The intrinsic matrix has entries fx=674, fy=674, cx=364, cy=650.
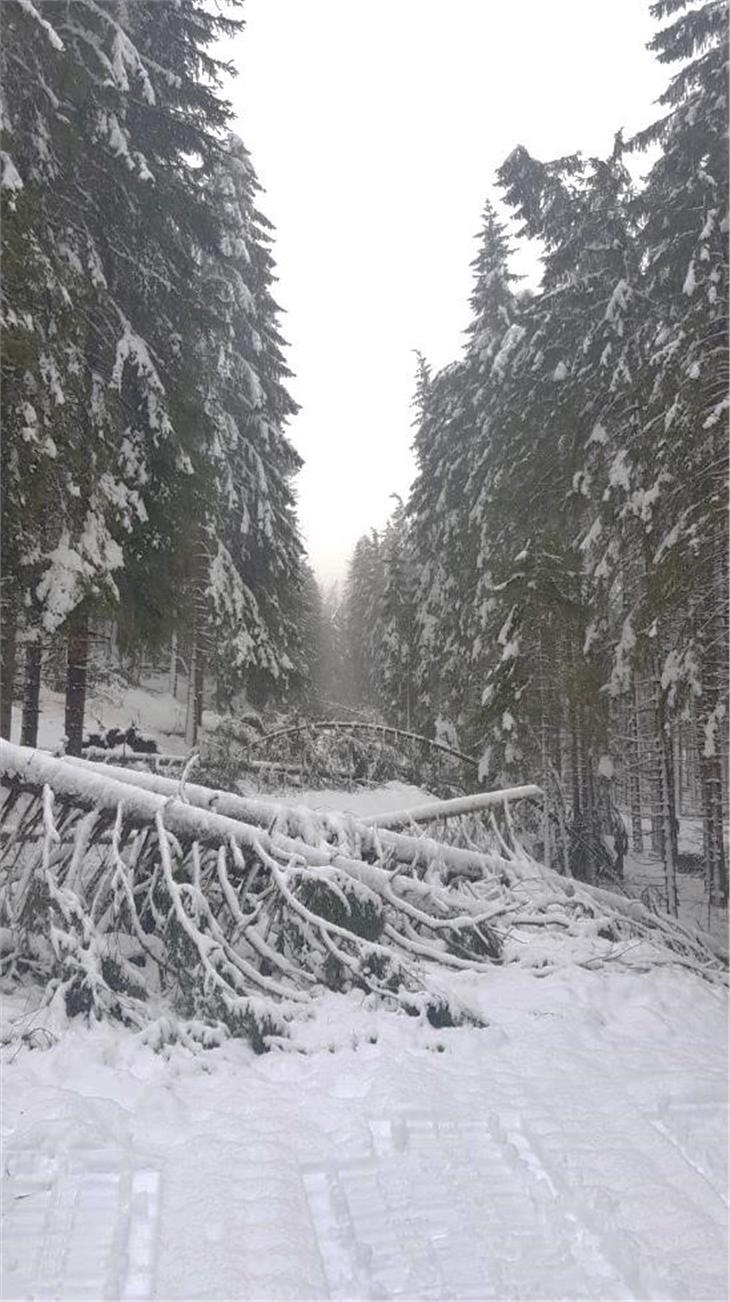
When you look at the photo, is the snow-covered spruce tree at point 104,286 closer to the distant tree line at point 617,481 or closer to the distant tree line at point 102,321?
the distant tree line at point 102,321

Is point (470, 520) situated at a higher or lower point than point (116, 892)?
higher

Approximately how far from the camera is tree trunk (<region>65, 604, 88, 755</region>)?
9.67 meters

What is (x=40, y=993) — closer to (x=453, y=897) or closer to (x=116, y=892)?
(x=116, y=892)

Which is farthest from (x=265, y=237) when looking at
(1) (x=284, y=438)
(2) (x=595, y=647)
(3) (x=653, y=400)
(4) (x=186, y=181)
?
(2) (x=595, y=647)

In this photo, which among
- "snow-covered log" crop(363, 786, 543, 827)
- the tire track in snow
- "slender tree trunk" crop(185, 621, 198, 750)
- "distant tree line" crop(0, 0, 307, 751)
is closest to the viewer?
the tire track in snow

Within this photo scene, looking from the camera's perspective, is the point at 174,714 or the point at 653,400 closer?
the point at 653,400

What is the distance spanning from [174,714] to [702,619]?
17.6m

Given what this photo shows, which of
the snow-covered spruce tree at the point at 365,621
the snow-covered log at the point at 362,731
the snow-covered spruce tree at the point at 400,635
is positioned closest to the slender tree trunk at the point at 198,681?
the snow-covered log at the point at 362,731

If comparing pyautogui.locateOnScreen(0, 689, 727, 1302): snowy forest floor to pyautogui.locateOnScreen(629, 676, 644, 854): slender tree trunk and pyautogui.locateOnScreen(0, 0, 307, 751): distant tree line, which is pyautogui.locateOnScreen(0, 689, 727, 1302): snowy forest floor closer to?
pyautogui.locateOnScreen(0, 0, 307, 751): distant tree line

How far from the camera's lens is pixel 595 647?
12.7m

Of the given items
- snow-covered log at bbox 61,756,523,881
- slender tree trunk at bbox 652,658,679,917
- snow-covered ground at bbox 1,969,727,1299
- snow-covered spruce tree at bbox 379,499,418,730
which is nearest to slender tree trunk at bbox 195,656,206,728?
snow-covered spruce tree at bbox 379,499,418,730

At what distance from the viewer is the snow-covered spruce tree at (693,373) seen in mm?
9477

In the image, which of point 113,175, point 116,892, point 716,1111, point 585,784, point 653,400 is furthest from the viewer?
point 585,784

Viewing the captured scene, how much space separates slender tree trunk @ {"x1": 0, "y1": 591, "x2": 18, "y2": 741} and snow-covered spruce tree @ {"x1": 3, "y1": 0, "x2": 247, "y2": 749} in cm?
47
